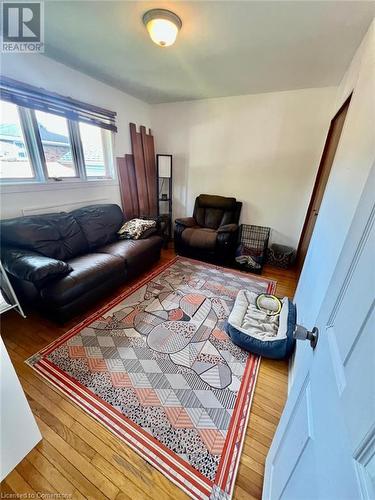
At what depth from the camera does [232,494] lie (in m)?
0.97

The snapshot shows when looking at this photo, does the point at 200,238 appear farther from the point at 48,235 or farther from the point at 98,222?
the point at 48,235

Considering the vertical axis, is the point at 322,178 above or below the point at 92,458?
above

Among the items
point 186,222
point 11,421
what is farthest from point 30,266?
point 186,222

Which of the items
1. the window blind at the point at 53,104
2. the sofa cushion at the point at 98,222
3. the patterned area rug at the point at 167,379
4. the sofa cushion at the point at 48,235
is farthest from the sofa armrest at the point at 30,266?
the window blind at the point at 53,104

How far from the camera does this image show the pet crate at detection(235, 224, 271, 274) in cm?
300

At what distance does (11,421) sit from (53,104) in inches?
111

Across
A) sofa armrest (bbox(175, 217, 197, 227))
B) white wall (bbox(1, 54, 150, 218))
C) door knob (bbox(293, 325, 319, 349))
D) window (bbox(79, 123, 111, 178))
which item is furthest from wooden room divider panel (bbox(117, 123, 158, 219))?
door knob (bbox(293, 325, 319, 349))

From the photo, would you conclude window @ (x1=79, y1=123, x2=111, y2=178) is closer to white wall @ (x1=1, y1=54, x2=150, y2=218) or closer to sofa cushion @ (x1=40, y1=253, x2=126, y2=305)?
white wall @ (x1=1, y1=54, x2=150, y2=218)

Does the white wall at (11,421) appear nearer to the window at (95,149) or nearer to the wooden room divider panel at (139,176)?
the window at (95,149)

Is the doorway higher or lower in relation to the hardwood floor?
higher

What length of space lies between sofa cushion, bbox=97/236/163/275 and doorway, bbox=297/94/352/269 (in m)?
2.01

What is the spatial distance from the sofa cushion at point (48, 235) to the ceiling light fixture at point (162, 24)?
193cm

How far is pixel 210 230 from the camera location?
11.0 ft

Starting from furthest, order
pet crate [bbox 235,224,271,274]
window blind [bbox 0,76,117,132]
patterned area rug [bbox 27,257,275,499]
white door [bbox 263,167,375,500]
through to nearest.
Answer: pet crate [bbox 235,224,271,274], window blind [bbox 0,76,117,132], patterned area rug [bbox 27,257,275,499], white door [bbox 263,167,375,500]
